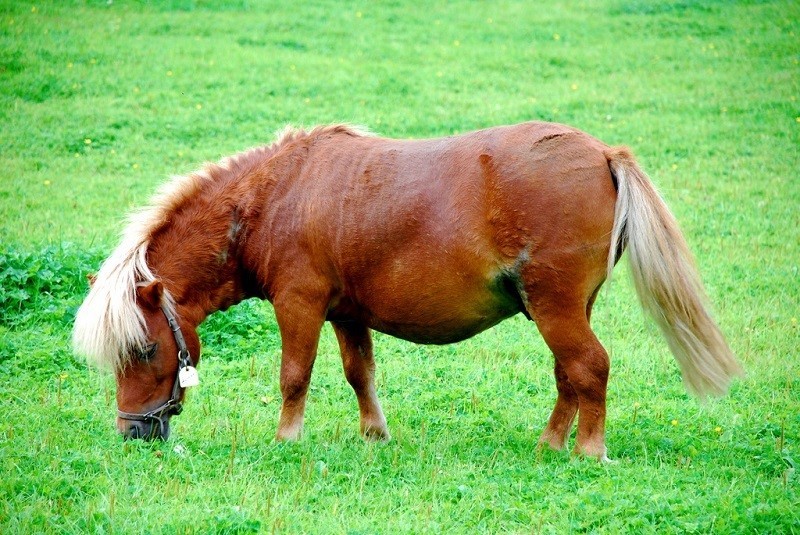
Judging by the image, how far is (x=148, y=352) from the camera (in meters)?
5.31

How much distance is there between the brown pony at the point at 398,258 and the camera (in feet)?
16.6

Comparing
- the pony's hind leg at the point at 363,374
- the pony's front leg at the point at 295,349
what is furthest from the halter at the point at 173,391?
the pony's hind leg at the point at 363,374

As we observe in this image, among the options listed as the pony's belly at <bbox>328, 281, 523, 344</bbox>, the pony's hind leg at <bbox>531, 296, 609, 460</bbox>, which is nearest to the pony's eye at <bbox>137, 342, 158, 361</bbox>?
the pony's belly at <bbox>328, 281, 523, 344</bbox>

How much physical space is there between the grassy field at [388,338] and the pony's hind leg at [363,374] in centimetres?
17

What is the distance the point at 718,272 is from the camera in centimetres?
897

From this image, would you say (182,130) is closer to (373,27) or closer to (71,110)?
(71,110)

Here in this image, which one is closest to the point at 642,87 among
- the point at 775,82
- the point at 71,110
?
the point at 775,82

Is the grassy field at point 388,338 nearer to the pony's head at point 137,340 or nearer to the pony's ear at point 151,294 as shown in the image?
the pony's head at point 137,340

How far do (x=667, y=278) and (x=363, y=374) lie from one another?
7.14 feet

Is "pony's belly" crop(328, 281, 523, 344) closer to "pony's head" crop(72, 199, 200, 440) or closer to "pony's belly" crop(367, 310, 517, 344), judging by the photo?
"pony's belly" crop(367, 310, 517, 344)

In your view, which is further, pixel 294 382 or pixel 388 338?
pixel 388 338

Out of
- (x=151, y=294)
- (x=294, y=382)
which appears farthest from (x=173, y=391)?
(x=294, y=382)

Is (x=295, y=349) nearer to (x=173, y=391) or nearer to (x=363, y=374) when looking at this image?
(x=363, y=374)

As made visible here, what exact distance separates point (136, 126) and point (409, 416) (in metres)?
9.17
